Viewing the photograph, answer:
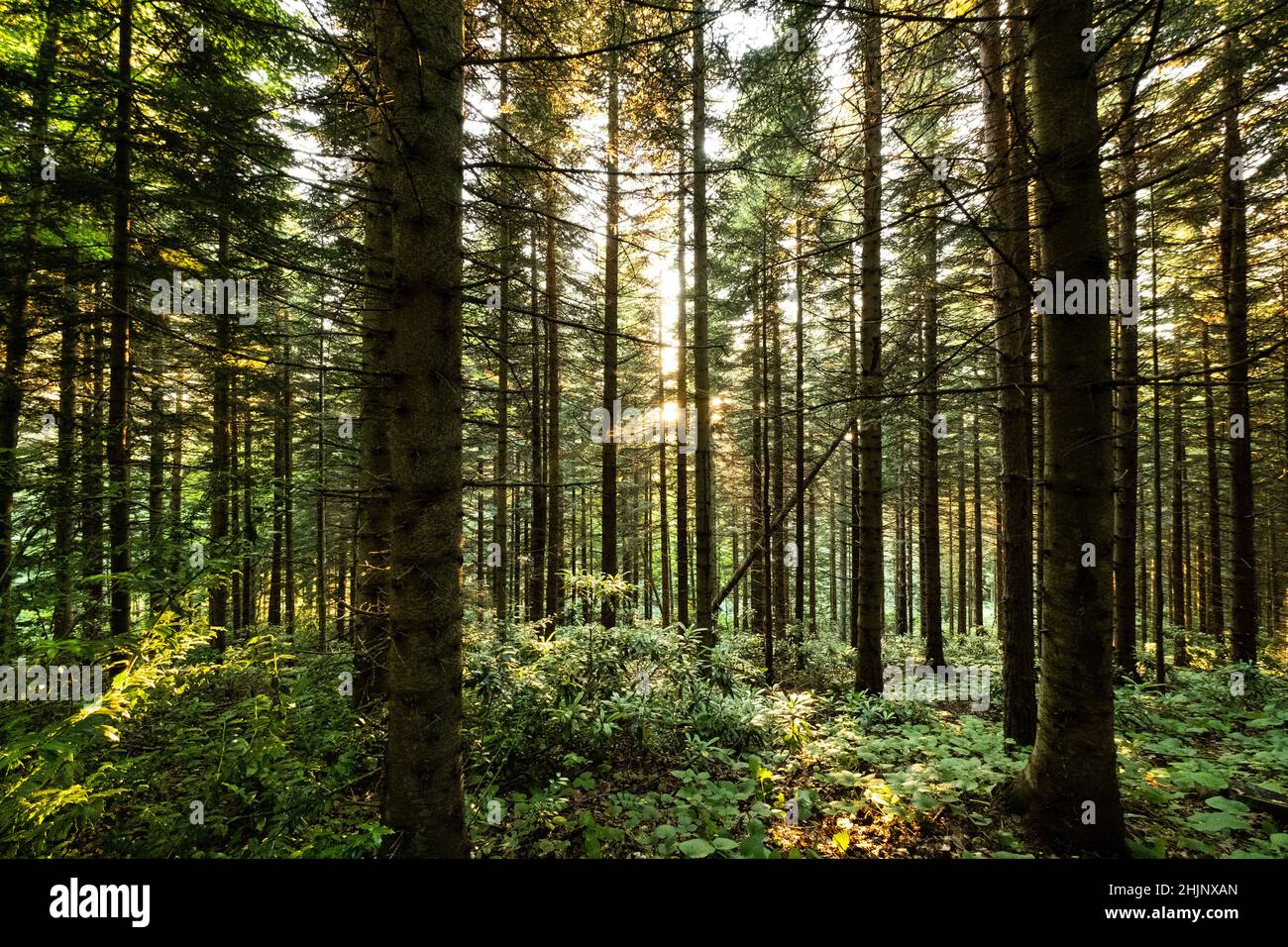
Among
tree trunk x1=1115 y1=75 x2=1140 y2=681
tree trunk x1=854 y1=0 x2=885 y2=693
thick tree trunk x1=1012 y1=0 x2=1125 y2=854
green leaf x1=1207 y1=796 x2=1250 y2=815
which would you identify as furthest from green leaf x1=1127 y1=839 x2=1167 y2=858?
tree trunk x1=1115 y1=75 x2=1140 y2=681

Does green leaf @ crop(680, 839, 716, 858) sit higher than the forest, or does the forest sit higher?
the forest

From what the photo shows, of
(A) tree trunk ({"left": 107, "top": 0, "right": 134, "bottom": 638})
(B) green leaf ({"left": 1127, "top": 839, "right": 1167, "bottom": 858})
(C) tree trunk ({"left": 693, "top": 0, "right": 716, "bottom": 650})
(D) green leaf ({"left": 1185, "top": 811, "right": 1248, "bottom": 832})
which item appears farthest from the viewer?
(C) tree trunk ({"left": 693, "top": 0, "right": 716, "bottom": 650})

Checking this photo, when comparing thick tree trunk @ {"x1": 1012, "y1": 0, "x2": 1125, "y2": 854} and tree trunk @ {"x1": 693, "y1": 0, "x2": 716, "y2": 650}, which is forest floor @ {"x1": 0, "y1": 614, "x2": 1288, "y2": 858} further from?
tree trunk @ {"x1": 693, "y1": 0, "x2": 716, "y2": 650}

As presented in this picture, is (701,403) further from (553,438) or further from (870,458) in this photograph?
(553,438)

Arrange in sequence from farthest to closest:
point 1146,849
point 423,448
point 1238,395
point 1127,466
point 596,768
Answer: point 1127,466
point 1238,395
point 596,768
point 1146,849
point 423,448

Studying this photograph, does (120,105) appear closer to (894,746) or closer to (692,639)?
(692,639)

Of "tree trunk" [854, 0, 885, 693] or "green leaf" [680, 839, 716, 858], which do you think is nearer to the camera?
"green leaf" [680, 839, 716, 858]

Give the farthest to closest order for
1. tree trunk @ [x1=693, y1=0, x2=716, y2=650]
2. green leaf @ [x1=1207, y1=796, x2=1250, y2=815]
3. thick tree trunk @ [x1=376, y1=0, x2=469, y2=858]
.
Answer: tree trunk @ [x1=693, y1=0, x2=716, y2=650] → green leaf @ [x1=1207, y1=796, x2=1250, y2=815] → thick tree trunk @ [x1=376, y1=0, x2=469, y2=858]

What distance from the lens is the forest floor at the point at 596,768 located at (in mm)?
3584

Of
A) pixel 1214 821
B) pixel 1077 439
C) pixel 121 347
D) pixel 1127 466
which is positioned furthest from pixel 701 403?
pixel 1127 466

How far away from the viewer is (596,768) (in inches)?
215

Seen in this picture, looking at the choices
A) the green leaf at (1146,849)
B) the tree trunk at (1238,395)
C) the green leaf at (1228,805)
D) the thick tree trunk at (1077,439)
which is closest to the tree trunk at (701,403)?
the thick tree trunk at (1077,439)

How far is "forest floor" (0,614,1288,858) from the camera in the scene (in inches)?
141
